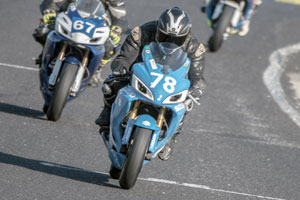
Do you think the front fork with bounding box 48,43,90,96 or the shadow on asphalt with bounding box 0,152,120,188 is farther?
the front fork with bounding box 48,43,90,96

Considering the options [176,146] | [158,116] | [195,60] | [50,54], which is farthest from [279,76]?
[158,116]

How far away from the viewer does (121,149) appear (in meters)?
7.20

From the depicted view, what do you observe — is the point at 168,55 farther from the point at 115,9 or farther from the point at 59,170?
the point at 115,9

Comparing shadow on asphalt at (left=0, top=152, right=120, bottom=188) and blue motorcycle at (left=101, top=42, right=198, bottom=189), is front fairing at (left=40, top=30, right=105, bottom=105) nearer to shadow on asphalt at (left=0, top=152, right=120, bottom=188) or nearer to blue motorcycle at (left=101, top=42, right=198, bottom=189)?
shadow on asphalt at (left=0, top=152, right=120, bottom=188)

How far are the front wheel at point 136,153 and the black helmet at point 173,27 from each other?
3.69 ft

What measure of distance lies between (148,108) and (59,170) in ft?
3.97

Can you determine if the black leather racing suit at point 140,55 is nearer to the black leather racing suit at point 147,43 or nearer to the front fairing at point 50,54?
the black leather racing suit at point 147,43

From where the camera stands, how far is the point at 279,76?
581 inches

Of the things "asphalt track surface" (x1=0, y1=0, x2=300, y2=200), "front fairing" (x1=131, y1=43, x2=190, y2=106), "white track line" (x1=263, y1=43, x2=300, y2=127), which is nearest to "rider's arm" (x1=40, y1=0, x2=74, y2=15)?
"asphalt track surface" (x1=0, y1=0, x2=300, y2=200)

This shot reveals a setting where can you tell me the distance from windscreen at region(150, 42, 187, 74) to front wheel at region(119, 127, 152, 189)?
67 cm

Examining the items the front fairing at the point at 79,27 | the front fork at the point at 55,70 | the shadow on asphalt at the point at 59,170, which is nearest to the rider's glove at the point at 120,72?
the shadow on asphalt at the point at 59,170

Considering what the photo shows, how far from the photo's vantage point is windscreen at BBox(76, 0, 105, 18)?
9922mm

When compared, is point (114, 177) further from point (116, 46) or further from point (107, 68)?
point (107, 68)

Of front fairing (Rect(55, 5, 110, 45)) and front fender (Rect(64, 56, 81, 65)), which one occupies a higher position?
front fairing (Rect(55, 5, 110, 45))
